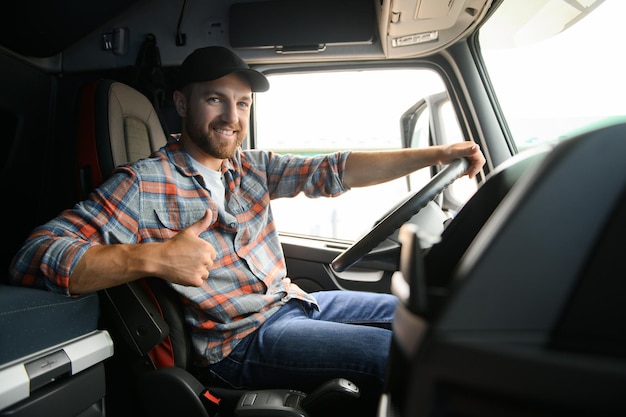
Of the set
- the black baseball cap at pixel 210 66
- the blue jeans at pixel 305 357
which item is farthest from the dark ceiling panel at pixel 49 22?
the blue jeans at pixel 305 357

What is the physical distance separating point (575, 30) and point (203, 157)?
4.54 ft

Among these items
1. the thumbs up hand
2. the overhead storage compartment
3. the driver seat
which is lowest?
the driver seat

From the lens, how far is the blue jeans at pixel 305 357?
1153 millimetres

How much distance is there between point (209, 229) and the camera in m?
1.47

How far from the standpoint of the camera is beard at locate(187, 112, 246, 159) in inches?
62.2

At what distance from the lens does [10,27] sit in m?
2.13

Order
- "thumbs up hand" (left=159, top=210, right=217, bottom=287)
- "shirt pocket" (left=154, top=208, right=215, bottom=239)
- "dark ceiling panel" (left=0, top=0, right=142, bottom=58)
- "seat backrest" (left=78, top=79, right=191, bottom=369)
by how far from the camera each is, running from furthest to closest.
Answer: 1. "dark ceiling panel" (left=0, top=0, right=142, bottom=58)
2. "shirt pocket" (left=154, top=208, right=215, bottom=239)
3. "seat backrest" (left=78, top=79, right=191, bottom=369)
4. "thumbs up hand" (left=159, top=210, right=217, bottom=287)

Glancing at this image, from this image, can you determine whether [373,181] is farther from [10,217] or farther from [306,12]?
[10,217]

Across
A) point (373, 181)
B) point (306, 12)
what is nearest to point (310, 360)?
point (373, 181)

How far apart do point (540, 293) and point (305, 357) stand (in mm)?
867

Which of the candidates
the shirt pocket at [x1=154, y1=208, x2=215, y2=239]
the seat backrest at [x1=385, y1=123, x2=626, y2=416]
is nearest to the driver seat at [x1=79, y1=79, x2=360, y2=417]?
the shirt pocket at [x1=154, y1=208, x2=215, y2=239]

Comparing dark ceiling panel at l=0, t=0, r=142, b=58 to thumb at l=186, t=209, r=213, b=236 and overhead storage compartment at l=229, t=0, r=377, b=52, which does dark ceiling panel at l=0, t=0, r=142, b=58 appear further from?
thumb at l=186, t=209, r=213, b=236

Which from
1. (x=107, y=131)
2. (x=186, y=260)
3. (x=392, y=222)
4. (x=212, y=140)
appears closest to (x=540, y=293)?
(x=392, y=222)

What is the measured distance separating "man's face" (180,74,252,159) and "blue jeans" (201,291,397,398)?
0.67 meters
